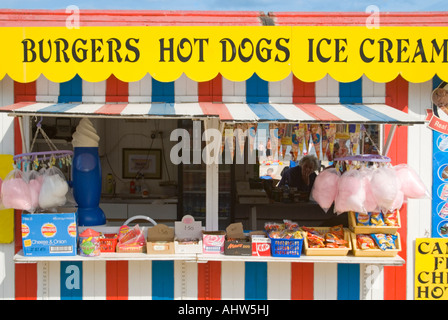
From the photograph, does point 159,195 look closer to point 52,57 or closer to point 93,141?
point 93,141

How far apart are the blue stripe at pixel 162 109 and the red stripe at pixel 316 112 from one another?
1261mm

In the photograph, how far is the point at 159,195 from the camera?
787 cm

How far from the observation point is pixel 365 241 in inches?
168

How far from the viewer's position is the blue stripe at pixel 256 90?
4590 millimetres

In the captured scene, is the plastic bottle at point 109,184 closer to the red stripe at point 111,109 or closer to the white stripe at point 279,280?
the red stripe at point 111,109

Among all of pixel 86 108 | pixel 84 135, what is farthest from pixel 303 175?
pixel 86 108

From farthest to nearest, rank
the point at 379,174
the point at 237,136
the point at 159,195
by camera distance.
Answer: the point at 159,195 → the point at 237,136 → the point at 379,174

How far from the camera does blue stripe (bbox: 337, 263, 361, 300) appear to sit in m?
4.61

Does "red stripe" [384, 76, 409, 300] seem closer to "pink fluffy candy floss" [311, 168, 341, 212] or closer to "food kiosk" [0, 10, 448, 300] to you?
"food kiosk" [0, 10, 448, 300]

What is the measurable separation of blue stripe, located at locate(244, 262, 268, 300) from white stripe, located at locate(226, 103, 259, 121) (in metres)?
1.61

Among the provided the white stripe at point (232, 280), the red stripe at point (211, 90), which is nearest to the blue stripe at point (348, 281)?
the white stripe at point (232, 280)

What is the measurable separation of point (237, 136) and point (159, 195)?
12.1 feet

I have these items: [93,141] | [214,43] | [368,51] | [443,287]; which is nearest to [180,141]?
[93,141]

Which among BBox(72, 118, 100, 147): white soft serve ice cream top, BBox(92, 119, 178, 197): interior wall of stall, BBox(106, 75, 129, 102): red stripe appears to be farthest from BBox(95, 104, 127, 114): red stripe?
BBox(92, 119, 178, 197): interior wall of stall
